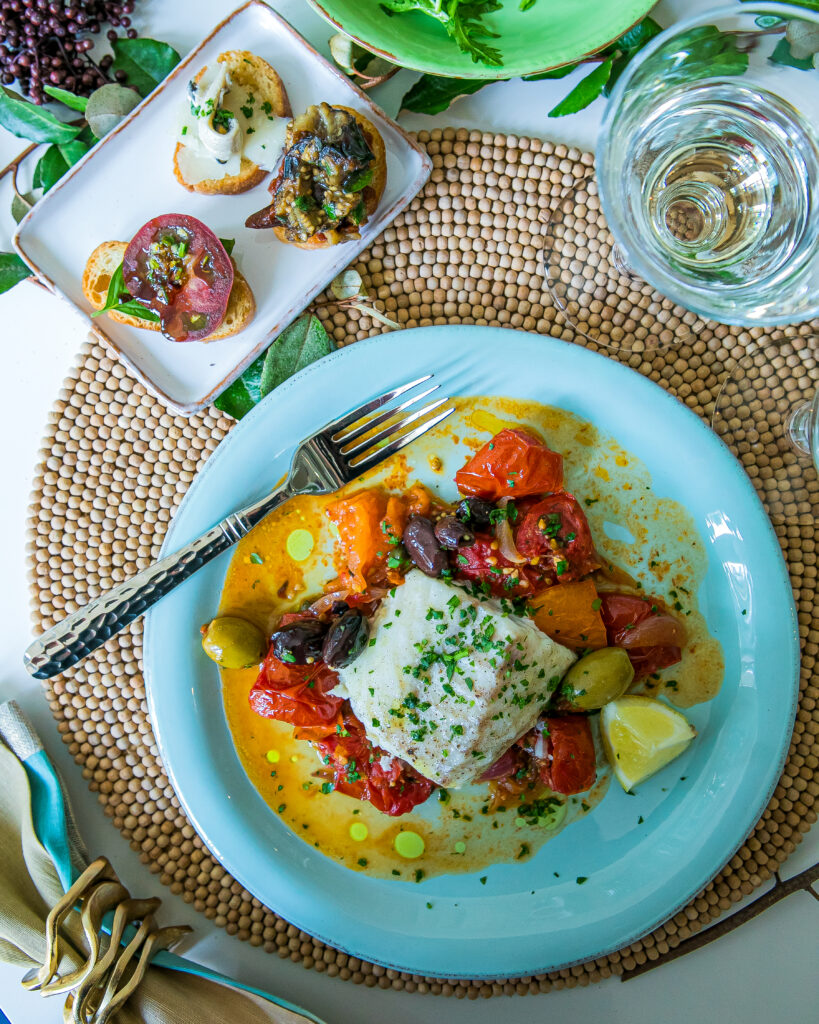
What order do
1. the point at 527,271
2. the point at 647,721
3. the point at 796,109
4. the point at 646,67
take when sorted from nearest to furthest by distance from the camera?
the point at 646,67, the point at 796,109, the point at 647,721, the point at 527,271

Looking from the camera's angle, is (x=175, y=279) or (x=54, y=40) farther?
(x=54, y=40)

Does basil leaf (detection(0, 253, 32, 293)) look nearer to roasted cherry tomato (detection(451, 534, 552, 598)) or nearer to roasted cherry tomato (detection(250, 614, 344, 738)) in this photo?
roasted cherry tomato (detection(250, 614, 344, 738))

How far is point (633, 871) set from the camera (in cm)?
232

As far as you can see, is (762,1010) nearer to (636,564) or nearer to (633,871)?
(633,871)

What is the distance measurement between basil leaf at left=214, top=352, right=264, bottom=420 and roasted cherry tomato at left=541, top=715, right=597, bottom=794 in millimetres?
1294

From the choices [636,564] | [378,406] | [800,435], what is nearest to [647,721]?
[636,564]

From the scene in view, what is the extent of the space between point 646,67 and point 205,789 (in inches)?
87.7

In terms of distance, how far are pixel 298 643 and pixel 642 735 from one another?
100cm

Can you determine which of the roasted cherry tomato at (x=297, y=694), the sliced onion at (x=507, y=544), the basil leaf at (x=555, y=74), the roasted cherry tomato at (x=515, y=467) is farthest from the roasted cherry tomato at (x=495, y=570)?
the basil leaf at (x=555, y=74)

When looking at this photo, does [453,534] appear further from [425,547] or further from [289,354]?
[289,354]

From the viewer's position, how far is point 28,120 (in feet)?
7.91

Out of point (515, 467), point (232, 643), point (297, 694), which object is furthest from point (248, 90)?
point (297, 694)

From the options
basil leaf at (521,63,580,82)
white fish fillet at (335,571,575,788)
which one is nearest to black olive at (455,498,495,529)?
white fish fillet at (335,571,575,788)

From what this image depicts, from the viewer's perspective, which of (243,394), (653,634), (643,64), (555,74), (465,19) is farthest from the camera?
(243,394)
